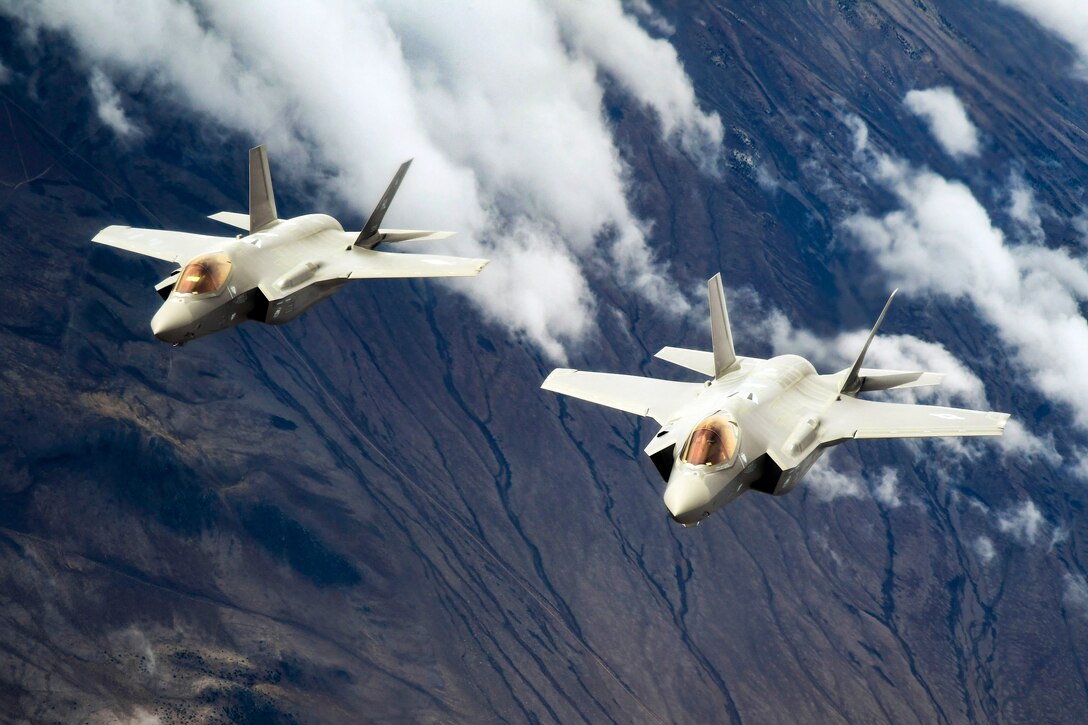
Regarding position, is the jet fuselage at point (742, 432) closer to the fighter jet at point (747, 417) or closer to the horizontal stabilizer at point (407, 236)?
the fighter jet at point (747, 417)

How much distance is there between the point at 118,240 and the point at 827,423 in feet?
159

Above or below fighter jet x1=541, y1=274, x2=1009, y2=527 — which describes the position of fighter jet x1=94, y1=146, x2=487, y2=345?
below

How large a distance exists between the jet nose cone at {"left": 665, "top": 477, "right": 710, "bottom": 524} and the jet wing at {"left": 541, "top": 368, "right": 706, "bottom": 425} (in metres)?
9.32

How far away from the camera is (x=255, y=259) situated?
69062 millimetres

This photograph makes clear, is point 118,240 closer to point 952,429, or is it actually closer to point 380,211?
point 380,211

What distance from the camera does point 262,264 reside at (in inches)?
2731

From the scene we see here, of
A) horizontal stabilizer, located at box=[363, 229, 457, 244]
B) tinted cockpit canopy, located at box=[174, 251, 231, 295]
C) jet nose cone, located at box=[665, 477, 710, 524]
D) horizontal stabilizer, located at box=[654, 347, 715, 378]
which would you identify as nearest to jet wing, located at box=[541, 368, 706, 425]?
horizontal stabilizer, located at box=[654, 347, 715, 378]

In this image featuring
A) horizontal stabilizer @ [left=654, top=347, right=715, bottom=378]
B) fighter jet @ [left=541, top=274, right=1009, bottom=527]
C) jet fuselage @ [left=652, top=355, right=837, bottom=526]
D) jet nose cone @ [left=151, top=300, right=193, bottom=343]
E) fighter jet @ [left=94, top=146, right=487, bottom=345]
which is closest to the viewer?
jet fuselage @ [left=652, top=355, right=837, bottom=526]

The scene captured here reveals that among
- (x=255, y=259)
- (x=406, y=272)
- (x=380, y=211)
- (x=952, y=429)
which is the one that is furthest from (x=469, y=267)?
(x=952, y=429)

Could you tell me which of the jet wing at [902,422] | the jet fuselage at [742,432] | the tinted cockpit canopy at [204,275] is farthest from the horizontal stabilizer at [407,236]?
the jet wing at [902,422]

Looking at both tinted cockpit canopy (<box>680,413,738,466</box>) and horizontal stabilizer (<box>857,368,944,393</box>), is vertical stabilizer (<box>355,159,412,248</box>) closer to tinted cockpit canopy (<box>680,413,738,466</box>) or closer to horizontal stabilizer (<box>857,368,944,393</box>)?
tinted cockpit canopy (<box>680,413,738,466</box>)

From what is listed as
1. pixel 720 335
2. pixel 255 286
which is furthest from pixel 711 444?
pixel 255 286

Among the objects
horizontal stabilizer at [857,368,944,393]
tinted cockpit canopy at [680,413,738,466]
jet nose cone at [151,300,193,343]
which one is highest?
horizontal stabilizer at [857,368,944,393]

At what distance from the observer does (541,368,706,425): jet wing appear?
211 ft
